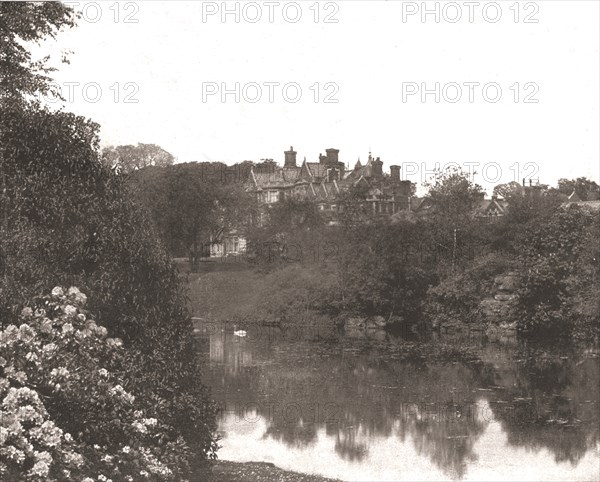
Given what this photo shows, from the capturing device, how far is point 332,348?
123ft

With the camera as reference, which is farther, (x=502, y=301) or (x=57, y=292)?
(x=502, y=301)

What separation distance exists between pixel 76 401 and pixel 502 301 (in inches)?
1471

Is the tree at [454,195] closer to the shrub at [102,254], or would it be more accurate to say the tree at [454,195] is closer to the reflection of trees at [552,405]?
the reflection of trees at [552,405]

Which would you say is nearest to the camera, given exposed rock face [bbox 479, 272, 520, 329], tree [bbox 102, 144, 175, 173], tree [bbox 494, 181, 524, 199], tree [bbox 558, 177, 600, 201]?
exposed rock face [bbox 479, 272, 520, 329]

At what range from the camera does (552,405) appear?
74.4ft

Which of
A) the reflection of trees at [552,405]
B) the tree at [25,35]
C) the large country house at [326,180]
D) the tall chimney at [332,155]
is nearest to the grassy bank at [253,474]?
the reflection of trees at [552,405]

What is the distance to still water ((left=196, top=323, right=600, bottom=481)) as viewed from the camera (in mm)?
15742

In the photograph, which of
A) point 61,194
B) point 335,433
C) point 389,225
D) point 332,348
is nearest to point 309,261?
point 389,225

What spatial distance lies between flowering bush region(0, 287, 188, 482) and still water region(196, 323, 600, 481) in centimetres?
539

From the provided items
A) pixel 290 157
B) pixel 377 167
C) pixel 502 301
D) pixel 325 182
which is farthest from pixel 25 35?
pixel 290 157

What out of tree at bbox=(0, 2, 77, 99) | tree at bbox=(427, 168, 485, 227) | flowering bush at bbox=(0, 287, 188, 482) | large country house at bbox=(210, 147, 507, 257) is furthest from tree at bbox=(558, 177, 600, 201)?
flowering bush at bbox=(0, 287, 188, 482)

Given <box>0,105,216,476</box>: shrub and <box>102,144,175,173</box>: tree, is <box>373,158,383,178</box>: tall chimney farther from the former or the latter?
<box>0,105,216,476</box>: shrub

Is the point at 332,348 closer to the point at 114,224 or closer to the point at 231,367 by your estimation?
the point at 231,367

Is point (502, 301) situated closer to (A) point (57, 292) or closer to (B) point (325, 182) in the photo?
(A) point (57, 292)
